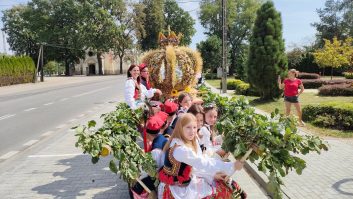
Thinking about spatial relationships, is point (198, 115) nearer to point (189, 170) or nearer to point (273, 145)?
point (189, 170)

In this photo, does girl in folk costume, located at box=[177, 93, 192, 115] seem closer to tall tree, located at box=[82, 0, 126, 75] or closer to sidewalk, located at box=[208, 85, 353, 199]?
sidewalk, located at box=[208, 85, 353, 199]

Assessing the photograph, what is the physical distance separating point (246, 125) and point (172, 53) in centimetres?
411

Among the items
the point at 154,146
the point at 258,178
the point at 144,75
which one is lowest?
the point at 258,178

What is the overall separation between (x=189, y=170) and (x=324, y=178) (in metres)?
3.29

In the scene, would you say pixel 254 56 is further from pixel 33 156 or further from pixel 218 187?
pixel 218 187

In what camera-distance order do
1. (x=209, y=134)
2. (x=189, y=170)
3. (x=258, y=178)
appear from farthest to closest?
1. (x=258, y=178)
2. (x=209, y=134)
3. (x=189, y=170)

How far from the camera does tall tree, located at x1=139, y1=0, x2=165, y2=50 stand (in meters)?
78.4

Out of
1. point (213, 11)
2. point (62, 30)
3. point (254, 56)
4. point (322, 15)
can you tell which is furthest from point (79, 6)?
point (254, 56)

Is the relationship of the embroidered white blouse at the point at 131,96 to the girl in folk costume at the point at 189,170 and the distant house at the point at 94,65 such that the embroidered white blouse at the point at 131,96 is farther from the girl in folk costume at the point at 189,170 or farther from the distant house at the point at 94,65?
the distant house at the point at 94,65

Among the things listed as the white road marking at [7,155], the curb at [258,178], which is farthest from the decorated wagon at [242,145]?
the white road marking at [7,155]

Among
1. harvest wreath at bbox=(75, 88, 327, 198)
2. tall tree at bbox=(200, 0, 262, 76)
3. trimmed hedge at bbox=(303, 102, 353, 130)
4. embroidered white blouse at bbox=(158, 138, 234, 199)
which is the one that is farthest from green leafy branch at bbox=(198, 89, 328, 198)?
tall tree at bbox=(200, 0, 262, 76)

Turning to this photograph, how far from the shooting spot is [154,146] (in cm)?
466

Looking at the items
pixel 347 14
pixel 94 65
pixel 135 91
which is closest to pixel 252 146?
pixel 135 91

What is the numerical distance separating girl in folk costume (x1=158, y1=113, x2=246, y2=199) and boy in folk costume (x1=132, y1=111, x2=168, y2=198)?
1.05 ft
